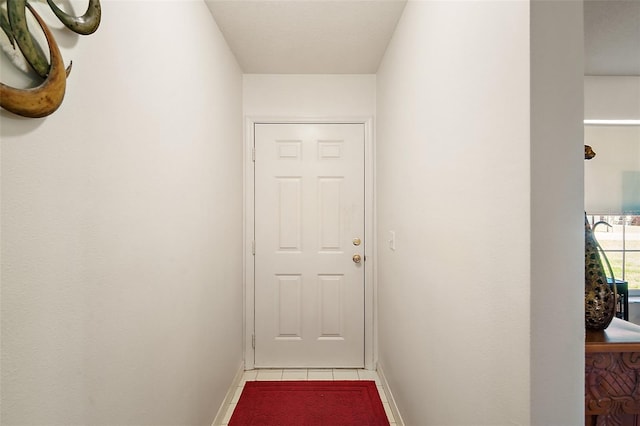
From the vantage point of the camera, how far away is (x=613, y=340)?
100 centimetres

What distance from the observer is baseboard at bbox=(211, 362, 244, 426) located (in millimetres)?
2094

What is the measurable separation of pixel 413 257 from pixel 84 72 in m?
1.53

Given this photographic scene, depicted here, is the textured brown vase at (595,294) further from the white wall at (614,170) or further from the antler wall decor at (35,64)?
the white wall at (614,170)

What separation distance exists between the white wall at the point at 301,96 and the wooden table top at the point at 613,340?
215 centimetres

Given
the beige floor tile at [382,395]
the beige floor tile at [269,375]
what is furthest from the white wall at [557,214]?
the beige floor tile at [269,375]

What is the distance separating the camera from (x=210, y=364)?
1.98 meters

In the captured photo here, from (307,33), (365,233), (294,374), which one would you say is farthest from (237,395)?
(307,33)

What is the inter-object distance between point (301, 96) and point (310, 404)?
7.39 feet

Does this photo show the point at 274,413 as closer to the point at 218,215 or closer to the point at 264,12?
the point at 218,215

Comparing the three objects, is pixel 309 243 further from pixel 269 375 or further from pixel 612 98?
pixel 612 98

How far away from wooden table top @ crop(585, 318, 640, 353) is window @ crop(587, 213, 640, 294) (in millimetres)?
2453

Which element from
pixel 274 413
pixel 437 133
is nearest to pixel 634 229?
pixel 437 133

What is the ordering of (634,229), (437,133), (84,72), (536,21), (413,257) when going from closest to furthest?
(536,21) → (84,72) → (437,133) → (413,257) → (634,229)

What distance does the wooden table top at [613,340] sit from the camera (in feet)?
3.20
